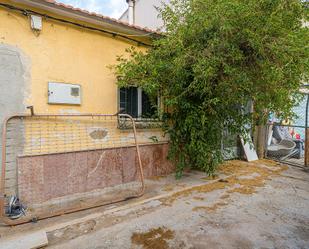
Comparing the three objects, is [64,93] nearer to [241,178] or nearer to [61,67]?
[61,67]

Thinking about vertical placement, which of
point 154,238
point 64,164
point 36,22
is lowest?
point 154,238

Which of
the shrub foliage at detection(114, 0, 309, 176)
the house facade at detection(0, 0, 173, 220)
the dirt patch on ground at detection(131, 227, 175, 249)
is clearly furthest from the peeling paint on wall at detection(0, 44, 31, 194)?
the dirt patch on ground at detection(131, 227, 175, 249)

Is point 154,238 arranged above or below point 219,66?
below

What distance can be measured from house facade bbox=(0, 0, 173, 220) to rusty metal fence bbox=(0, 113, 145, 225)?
0.02m

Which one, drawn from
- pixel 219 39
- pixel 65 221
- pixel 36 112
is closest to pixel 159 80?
pixel 219 39

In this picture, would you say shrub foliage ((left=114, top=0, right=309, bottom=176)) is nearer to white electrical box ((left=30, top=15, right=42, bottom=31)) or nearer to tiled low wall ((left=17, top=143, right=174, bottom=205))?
tiled low wall ((left=17, top=143, right=174, bottom=205))

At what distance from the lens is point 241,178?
16.7 ft

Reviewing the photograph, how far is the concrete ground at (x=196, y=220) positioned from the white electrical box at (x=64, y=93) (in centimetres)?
197

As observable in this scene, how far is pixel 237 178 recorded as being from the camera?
5.09 m

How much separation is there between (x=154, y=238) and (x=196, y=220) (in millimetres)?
771

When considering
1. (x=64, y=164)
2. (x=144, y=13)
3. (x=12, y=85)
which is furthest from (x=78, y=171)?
(x=144, y=13)

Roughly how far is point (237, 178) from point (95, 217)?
3.53 metres

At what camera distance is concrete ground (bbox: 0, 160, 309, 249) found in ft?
8.50

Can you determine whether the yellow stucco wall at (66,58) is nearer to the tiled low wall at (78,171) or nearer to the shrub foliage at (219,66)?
the shrub foliage at (219,66)
